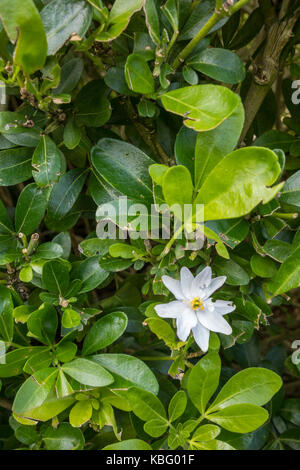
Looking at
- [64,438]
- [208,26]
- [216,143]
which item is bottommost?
[64,438]

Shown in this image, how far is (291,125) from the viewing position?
101 centimetres

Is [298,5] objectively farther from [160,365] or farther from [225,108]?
[160,365]

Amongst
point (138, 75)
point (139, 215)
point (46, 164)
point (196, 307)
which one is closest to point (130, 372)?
point (196, 307)

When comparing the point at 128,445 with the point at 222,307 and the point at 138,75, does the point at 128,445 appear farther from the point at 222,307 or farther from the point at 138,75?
the point at 138,75

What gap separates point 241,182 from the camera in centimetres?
64

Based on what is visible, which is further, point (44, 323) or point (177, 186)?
point (44, 323)

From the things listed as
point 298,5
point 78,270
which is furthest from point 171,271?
point 298,5

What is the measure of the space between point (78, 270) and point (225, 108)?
16.2 inches

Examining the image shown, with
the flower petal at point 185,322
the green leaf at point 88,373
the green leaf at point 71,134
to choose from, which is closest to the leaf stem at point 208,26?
the green leaf at point 71,134

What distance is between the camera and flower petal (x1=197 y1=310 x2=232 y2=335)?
805mm

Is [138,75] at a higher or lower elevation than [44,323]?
higher

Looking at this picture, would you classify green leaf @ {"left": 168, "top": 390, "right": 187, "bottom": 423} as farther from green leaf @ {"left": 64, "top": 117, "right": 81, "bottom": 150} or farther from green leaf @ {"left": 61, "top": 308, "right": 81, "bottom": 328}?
green leaf @ {"left": 64, "top": 117, "right": 81, "bottom": 150}

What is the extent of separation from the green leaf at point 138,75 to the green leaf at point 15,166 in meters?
0.25

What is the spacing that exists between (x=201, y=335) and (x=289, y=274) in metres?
0.18
